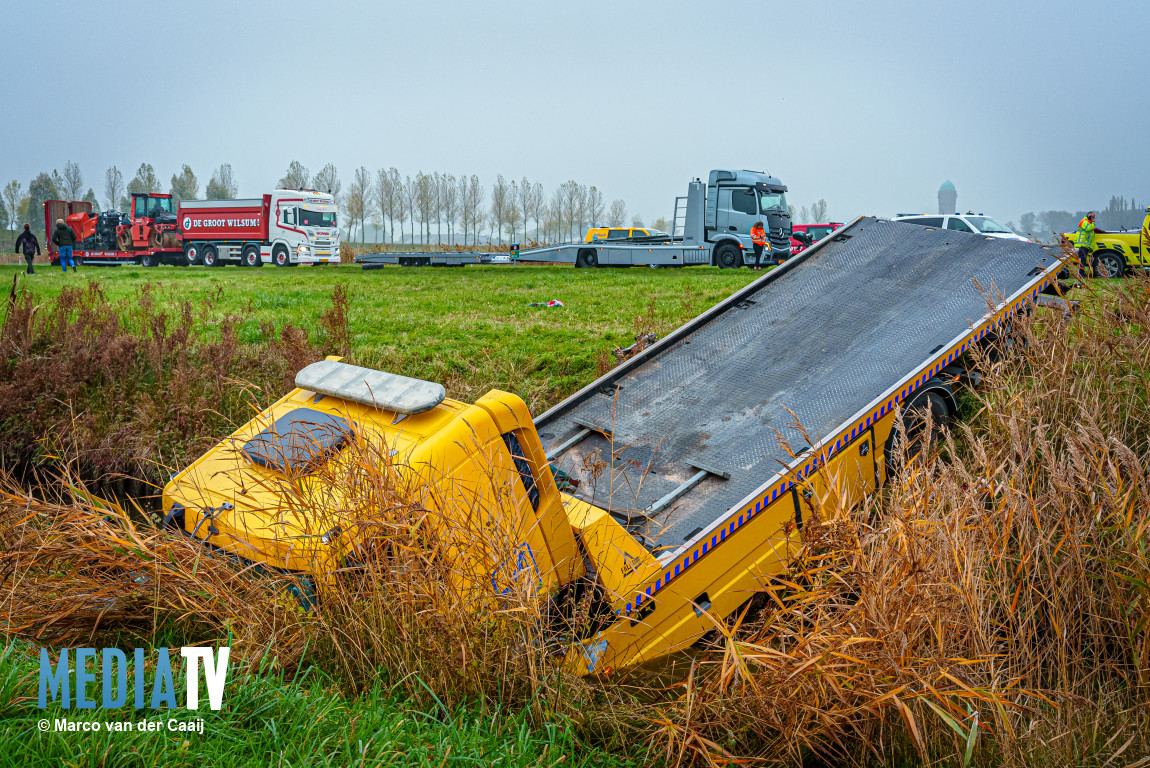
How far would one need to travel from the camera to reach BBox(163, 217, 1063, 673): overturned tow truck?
376 centimetres

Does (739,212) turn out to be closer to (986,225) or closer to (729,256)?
(729,256)

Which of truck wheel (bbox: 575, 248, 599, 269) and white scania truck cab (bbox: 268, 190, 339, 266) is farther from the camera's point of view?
white scania truck cab (bbox: 268, 190, 339, 266)

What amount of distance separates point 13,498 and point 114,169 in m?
90.6

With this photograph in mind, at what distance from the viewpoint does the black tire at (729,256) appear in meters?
23.8

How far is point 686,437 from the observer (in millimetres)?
6098

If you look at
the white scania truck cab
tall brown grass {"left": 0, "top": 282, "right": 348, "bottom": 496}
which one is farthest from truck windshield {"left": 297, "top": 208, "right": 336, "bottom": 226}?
tall brown grass {"left": 0, "top": 282, "right": 348, "bottom": 496}

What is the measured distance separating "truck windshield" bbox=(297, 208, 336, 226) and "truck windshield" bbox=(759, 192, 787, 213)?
57.8 feet

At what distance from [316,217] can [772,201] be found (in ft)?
→ 58.8

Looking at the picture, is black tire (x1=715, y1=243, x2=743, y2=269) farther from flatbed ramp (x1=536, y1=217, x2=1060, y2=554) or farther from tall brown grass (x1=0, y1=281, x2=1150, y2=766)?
tall brown grass (x1=0, y1=281, x2=1150, y2=766)

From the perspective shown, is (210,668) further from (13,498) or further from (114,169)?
(114,169)

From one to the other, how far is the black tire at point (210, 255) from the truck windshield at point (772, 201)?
21571mm

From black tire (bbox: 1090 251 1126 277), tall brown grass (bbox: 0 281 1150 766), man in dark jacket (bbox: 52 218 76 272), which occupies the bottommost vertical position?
tall brown grass (bbox: 0 281 1150 766)

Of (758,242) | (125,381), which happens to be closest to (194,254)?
(758,242)

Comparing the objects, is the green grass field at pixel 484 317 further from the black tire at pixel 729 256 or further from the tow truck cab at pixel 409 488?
the black tire at pixel 729 256
